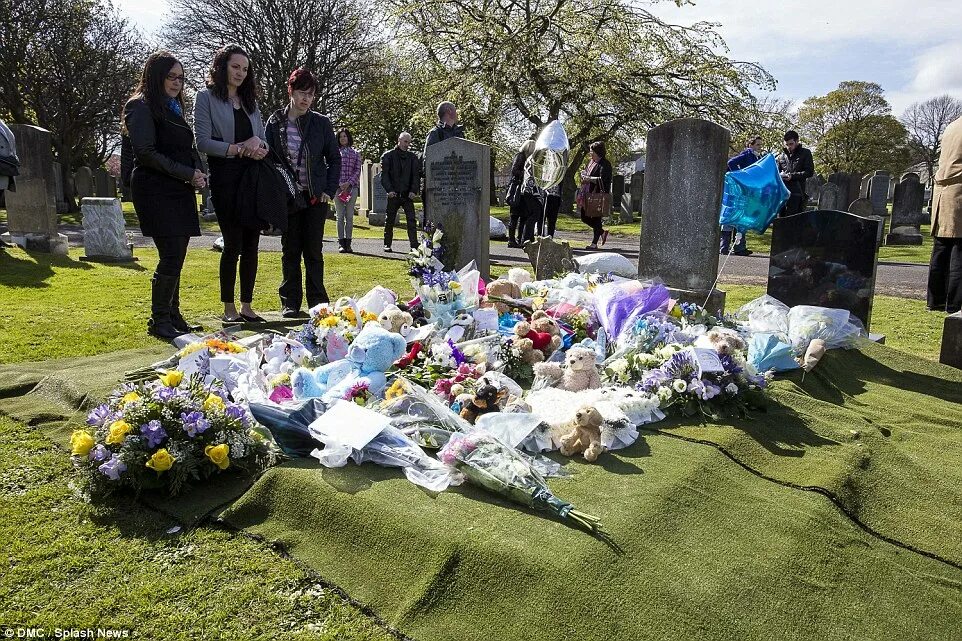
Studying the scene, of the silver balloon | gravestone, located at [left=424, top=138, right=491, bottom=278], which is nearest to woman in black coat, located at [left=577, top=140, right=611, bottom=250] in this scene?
the silver balloon

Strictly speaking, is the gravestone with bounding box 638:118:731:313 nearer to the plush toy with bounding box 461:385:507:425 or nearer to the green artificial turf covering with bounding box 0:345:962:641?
the green artificial turf covering with bounding box 0:345:962:641

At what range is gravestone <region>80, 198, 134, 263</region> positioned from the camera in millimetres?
9438

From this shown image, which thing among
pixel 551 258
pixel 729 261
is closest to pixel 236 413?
pixel 551 258

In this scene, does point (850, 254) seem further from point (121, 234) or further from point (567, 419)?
point (121, 234)

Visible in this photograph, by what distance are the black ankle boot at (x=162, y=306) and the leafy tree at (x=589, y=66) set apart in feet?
46.1

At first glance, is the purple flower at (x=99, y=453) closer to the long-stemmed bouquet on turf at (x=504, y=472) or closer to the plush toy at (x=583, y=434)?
the long-stemmed bouquet on turf at (x=504, y=472)

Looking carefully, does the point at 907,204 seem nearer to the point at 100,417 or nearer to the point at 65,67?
the point at 100,417

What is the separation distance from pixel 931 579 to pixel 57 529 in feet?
10.8

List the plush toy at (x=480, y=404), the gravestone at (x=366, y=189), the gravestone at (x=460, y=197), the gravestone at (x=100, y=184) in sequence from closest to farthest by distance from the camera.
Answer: the plush toy at (x=480, y=404)
the gravestone at (x=460, y=197)
the gravestone at (x=366, y=189)
the gravestone at (x=100, y=184)

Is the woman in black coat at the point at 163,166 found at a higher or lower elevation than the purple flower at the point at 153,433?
higher

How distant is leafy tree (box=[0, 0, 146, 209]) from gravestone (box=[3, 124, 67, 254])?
46.1 feet

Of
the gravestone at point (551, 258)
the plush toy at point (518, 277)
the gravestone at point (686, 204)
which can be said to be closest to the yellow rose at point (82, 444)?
the plush toy at point (518, 277)

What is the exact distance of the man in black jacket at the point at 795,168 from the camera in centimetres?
1154

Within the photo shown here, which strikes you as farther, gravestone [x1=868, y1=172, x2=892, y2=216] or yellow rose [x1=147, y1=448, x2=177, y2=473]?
gravestone [x1=868, y1=172, x2=892, y2=216]
